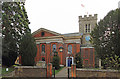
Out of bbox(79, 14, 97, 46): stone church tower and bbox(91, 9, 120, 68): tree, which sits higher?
bbox(79, 14, 97, 46): stone church tower

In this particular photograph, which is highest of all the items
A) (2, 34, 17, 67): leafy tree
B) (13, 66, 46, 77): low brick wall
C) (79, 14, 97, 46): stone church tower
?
(79, 14, 97, 46): stone church tower

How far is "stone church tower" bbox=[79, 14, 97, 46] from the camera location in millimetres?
31244

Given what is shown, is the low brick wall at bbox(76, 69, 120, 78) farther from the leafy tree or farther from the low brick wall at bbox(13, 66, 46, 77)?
the leafy tree

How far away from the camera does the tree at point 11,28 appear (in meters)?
16.0

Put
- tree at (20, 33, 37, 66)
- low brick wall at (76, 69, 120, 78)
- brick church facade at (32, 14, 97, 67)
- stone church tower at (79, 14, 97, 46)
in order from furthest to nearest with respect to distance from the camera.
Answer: stone church tower at (79, 14, 97, 46)
brick church facade at (32, 14, 97, 67)
tree at (20, 33, 37, 66)
low brick wall at (76, 69, 120, 78)

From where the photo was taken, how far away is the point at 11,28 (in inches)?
672

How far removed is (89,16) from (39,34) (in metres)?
17.0

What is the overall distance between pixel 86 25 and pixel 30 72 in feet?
82.9

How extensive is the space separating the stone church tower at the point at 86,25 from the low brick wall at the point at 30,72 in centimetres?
2181

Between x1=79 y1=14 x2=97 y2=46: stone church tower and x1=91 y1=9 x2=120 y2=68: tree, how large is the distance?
703 inches

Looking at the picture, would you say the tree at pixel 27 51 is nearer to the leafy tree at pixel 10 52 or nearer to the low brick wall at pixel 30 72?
the leafy tree at pixel 10 52

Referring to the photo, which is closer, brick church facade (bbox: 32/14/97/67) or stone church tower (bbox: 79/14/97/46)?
brick church facade (bbox: 32/14/97/67)

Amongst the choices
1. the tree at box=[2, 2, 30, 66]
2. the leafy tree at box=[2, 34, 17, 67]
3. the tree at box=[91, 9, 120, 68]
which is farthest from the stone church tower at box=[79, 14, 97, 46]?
the leafy tree at box=[2, 34, 17, 67]

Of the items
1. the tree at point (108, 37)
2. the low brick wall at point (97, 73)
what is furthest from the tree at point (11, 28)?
the tree at point (108, 37)
